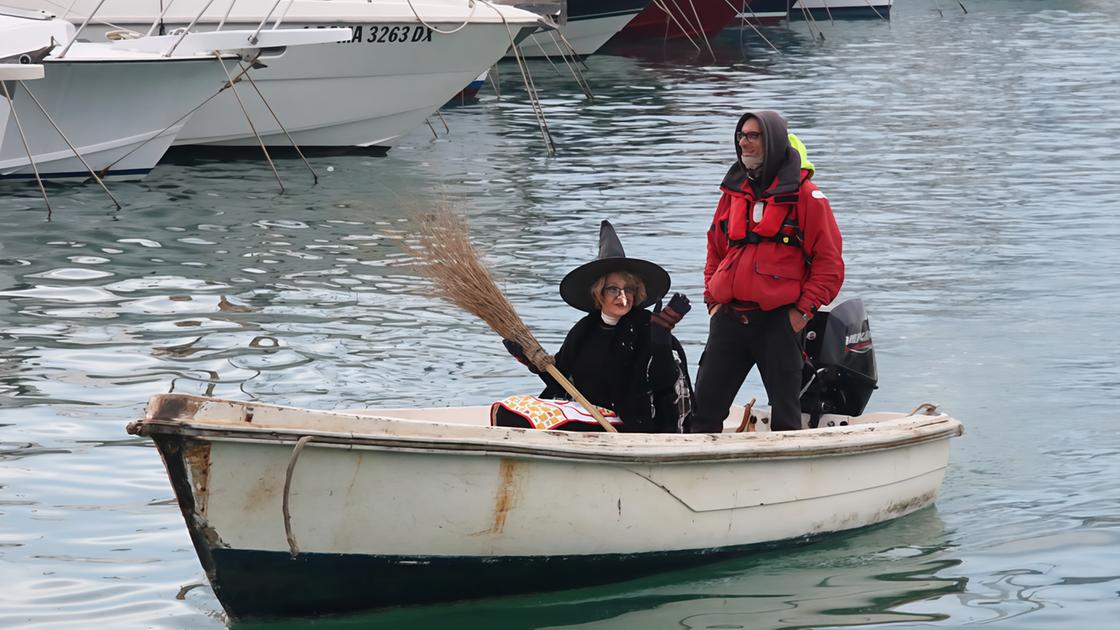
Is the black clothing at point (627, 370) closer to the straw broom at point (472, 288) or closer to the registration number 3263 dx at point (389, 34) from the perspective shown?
the straw broom at point (472, 288)

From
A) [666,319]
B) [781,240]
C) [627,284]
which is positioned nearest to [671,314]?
[666,319]

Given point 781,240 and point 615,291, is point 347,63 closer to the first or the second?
point 781,240

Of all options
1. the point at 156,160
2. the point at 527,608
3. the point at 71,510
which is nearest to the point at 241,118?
the point at 156,160

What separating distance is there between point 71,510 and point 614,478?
8.97 feet

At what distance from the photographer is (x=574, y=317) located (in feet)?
35.5

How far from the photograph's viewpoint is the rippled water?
6.21 m

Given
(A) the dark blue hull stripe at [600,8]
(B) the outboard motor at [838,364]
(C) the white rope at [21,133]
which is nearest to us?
(B) the outboard motor at [838,364]

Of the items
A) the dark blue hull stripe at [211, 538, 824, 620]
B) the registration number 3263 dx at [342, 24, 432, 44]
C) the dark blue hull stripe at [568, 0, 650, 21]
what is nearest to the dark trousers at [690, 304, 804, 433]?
the dark blue hull stripe at [211, 538, 824, 620]

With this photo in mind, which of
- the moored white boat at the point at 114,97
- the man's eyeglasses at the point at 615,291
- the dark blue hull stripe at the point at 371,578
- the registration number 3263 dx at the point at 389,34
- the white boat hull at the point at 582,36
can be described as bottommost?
the dark blue hull stripe at the point at 371,578

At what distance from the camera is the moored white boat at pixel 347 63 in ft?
58.6

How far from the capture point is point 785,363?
673 cm

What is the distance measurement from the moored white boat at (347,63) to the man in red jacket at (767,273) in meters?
11.2

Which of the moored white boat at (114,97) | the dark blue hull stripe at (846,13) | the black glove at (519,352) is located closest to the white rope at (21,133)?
the moored white boat at (114,97)

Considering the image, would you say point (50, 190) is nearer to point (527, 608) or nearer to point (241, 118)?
point (241, 118)
